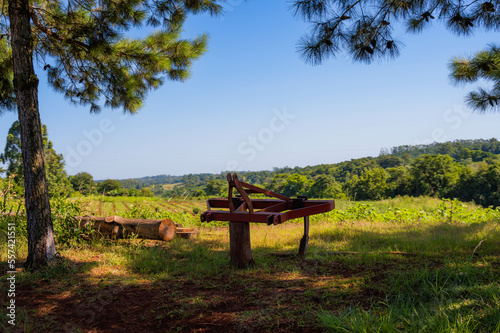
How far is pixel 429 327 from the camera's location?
2246 mm

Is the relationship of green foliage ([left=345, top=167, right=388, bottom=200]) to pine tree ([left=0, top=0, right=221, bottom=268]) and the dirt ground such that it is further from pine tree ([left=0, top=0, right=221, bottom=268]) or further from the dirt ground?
the dirt ground

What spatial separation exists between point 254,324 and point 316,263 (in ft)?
7.09

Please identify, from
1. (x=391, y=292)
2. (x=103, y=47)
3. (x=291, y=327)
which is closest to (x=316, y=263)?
(x=391, y=292)

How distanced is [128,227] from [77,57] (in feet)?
11.1

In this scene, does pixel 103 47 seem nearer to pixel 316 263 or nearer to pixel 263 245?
pixel 263 245

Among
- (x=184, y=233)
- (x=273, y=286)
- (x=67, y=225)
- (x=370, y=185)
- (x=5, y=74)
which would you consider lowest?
(x=370, y=185)

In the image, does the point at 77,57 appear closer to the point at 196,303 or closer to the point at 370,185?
the point at 196,303

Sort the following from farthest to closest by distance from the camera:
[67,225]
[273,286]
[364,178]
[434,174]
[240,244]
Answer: [364,178] < [434,174] < [67,225] < [240,244] < [273,286]

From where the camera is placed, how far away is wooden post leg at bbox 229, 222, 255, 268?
14.3 ft

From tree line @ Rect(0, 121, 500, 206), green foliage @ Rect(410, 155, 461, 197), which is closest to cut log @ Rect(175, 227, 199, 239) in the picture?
tree line @ Rect(0, 121, 500, 206)

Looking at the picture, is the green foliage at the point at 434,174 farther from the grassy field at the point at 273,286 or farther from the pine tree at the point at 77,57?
the pine tree at the point at 77,57

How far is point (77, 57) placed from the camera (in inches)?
246

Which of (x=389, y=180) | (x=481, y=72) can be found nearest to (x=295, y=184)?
(x=389, y=180)

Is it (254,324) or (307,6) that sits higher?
(307,6)
